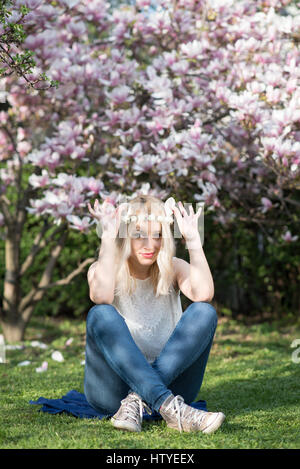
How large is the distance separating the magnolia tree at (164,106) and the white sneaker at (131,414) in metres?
1.80

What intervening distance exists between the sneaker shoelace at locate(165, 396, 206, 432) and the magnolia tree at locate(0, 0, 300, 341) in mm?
1923

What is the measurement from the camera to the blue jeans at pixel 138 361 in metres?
2.70

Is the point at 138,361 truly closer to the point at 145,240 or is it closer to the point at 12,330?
the point at 145,240

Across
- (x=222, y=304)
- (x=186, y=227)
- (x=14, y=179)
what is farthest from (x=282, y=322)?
(x=186, y=227)

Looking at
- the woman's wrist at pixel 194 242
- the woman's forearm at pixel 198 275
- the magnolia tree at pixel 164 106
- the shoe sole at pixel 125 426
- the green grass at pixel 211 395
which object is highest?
the magnolia tree at pixel 164 106

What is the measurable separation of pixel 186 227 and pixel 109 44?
113 inches

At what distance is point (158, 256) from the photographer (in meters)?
3.02

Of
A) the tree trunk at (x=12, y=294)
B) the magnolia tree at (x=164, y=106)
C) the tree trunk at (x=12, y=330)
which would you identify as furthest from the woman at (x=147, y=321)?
the tree trunk at (x=12, y=330)

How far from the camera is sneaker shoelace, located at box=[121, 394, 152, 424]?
2689 mm

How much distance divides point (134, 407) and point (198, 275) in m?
0.63

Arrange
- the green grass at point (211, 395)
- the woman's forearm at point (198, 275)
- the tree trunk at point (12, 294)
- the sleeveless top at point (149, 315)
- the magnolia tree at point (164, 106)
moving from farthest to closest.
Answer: the tree trunk at point (12, 294)
the magnolia tree at point (164, 106)
the sleeveless top at point (149, 315)
the woman's forearm at point (198, 275)
the green grass at point (211, 395)

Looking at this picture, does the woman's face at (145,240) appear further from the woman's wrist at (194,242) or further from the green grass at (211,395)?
the green grass at (211,395)
